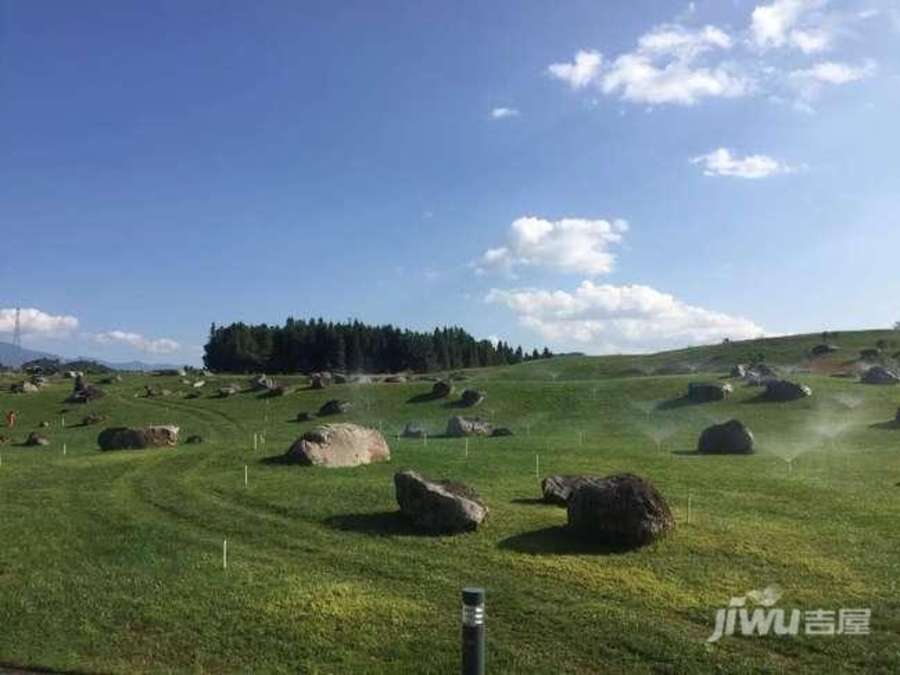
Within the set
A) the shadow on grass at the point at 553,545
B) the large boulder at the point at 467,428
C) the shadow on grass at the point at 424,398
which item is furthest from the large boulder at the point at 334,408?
the shadow on grass at the point at 553,545

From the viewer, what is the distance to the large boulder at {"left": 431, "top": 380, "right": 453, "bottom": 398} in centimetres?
10256

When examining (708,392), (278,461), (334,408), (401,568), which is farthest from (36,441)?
(401,568)

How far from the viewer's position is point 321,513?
30.2m

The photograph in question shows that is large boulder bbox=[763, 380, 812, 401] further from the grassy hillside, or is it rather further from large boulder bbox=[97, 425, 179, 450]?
large boulder bbox=[97, 425, 179, 450]

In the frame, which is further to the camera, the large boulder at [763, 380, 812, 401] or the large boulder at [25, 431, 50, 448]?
the large boulder at [763, 380, 812, 401]

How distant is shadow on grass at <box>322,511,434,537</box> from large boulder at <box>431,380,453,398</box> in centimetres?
7226

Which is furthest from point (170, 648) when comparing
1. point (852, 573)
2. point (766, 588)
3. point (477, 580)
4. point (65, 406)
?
point (65, 406)

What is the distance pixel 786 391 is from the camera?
82.9m

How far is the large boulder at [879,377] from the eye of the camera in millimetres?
91006

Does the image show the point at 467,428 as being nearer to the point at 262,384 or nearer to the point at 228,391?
the point at 262,384

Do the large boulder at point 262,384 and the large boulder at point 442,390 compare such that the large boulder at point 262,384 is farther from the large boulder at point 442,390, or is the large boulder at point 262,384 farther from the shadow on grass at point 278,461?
the shadow on grass at point 278,461

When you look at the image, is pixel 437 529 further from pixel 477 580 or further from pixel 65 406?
pixel 65 406

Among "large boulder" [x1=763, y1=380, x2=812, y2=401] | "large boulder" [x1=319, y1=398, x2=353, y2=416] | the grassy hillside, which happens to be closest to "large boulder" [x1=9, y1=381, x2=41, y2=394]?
"large boulder" [x1=319, y1=398, x2=353, y2=416]

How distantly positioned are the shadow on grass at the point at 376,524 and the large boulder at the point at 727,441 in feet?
99.3
